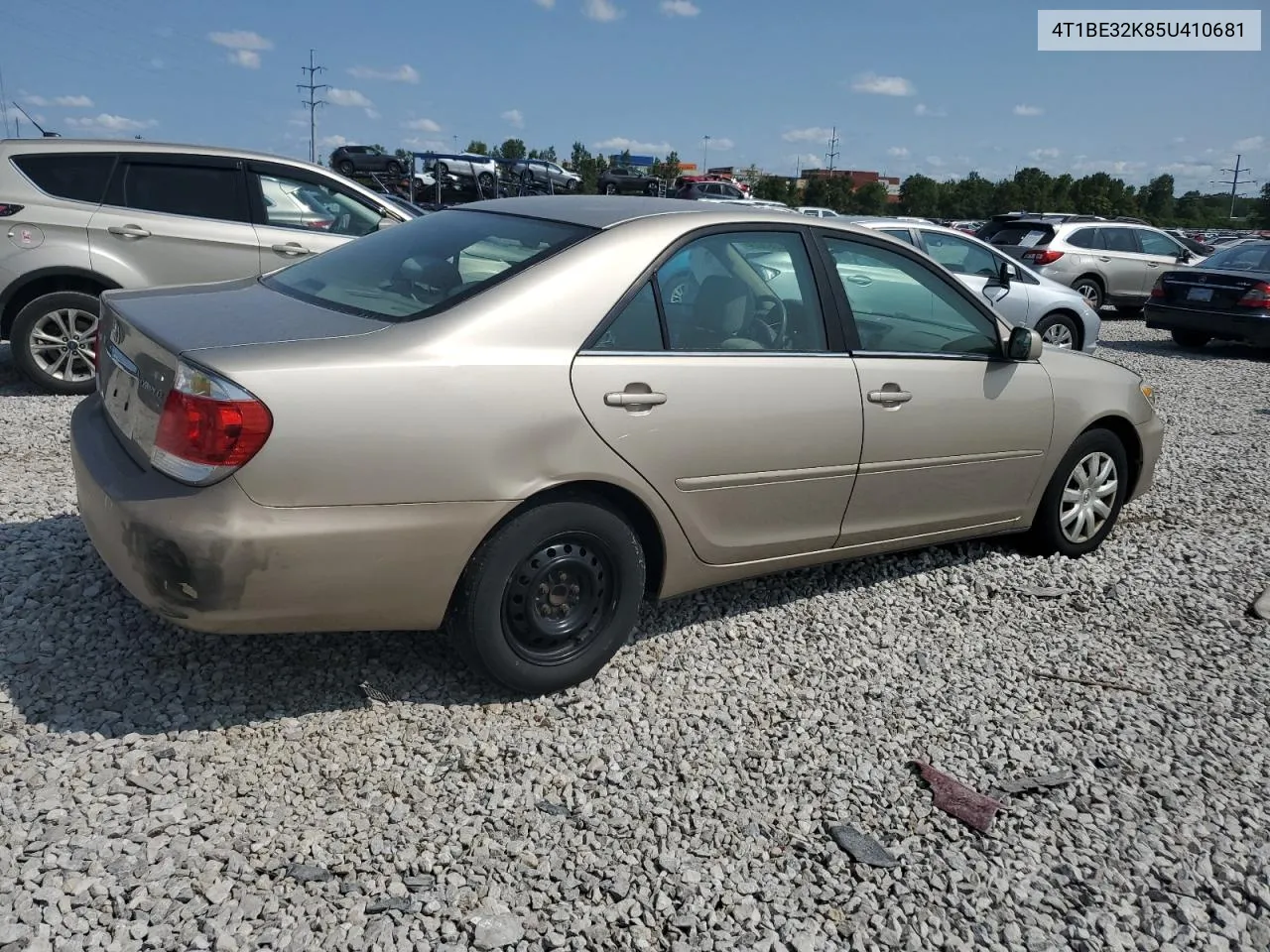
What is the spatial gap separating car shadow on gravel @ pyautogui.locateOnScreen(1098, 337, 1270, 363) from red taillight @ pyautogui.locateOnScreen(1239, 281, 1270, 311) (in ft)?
2.77

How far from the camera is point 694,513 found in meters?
3.66

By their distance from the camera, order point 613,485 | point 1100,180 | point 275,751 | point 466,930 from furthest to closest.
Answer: point 1100,180 < point 613,485 < point 275,751 < point 466,930

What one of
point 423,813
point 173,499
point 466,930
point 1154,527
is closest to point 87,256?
point 173,499

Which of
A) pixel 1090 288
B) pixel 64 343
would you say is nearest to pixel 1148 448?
pixel 64 343

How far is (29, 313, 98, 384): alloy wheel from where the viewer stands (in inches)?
292

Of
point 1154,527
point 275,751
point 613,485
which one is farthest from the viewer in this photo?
point 1154,527

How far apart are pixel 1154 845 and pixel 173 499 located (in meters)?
2.87

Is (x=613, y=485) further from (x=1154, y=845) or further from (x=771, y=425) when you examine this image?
(x=1154, y=845)

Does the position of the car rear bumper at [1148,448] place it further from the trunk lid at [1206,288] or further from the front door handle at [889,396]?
the trunk lid at [1206,288]

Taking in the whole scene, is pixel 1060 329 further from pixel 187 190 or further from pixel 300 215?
pixel 187 190

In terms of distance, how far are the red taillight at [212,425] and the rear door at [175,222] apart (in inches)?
204

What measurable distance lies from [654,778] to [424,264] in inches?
74.8

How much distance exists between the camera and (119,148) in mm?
7656

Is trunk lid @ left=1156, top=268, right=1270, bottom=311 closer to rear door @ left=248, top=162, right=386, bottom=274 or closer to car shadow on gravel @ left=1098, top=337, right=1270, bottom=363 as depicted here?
car shadow on gravel @ left=1098, top=337, right=1270, bottom=363
